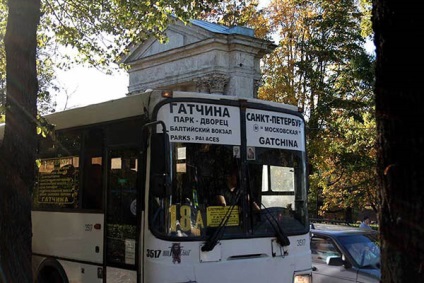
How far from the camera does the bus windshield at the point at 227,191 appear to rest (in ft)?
15.8

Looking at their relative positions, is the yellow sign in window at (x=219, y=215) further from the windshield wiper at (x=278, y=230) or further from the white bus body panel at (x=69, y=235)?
the white bus body panel at (x=69, y=235)

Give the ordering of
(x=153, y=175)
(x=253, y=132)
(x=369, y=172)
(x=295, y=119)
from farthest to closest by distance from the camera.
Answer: (x=369, y=172), (x=295, y=119), (x=253, y=132), (x=153, y=175)

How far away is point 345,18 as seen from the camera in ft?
65.5

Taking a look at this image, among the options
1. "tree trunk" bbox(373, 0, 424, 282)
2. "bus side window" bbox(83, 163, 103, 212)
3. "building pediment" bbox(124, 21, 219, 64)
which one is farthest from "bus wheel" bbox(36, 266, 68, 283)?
"building pediment" bbox(124, 21, 219, 64)

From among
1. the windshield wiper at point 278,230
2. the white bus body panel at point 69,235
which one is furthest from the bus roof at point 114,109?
the windshield wiper at point 278,230

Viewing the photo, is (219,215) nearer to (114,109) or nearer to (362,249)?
(114,109)

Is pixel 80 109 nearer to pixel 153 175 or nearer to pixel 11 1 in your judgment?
pixel 11 1

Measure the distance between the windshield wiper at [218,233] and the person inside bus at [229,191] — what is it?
0.14 ft

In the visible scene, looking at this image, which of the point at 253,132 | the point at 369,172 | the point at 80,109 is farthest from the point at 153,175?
the point at 369,172

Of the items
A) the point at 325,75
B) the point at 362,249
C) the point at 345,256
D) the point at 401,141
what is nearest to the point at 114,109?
the point at 401,141

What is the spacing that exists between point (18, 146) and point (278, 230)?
2.93m

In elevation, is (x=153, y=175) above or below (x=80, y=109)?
below

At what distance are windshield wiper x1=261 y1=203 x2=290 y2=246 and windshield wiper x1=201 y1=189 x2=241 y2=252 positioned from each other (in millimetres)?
449

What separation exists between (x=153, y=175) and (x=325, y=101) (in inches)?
638
